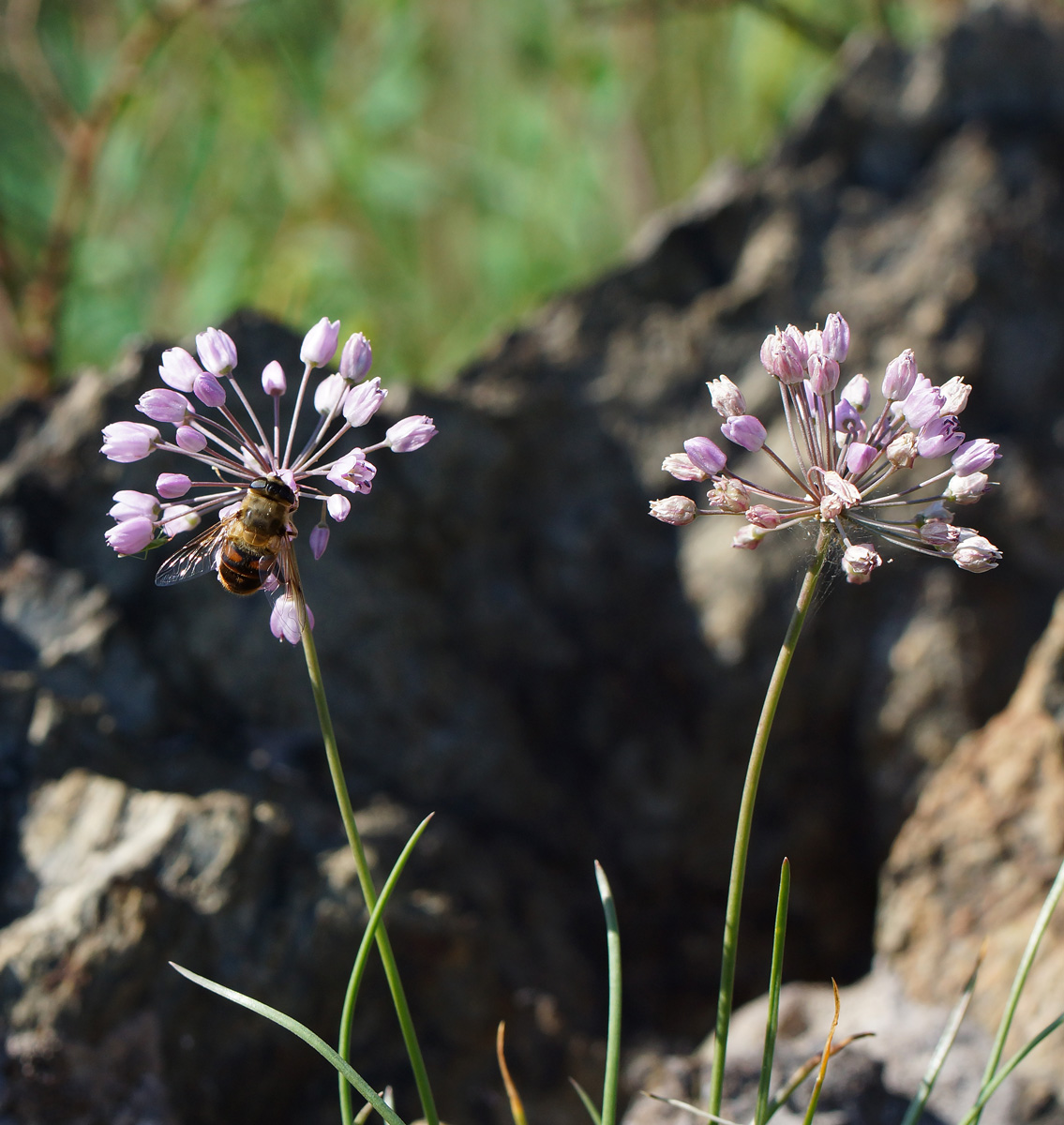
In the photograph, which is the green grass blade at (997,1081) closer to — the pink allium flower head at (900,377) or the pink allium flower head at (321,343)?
the pink allium flower head at (900,377)

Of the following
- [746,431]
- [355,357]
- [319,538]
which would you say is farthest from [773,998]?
[355,357]

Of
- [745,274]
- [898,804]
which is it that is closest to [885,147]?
[745,274]

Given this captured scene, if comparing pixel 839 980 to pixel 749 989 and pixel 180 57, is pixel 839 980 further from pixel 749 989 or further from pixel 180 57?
pixel 180 57

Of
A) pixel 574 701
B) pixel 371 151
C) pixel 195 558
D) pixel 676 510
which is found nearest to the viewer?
pixel 676 510

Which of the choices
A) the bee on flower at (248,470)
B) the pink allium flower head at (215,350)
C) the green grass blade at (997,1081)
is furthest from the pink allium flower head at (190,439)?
the green grass blade at (997,1081)

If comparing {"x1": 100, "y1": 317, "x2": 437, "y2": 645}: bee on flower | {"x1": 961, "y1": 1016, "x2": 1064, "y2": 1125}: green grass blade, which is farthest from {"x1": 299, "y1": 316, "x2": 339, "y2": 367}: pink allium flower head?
{"x1": 961, "y1": 1016, "x2": 1064, "y2": 1125}: green grass blade

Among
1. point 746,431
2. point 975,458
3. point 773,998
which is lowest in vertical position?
point 773,998

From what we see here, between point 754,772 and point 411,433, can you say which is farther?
point 411,433

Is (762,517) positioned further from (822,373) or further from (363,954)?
(363,954)
